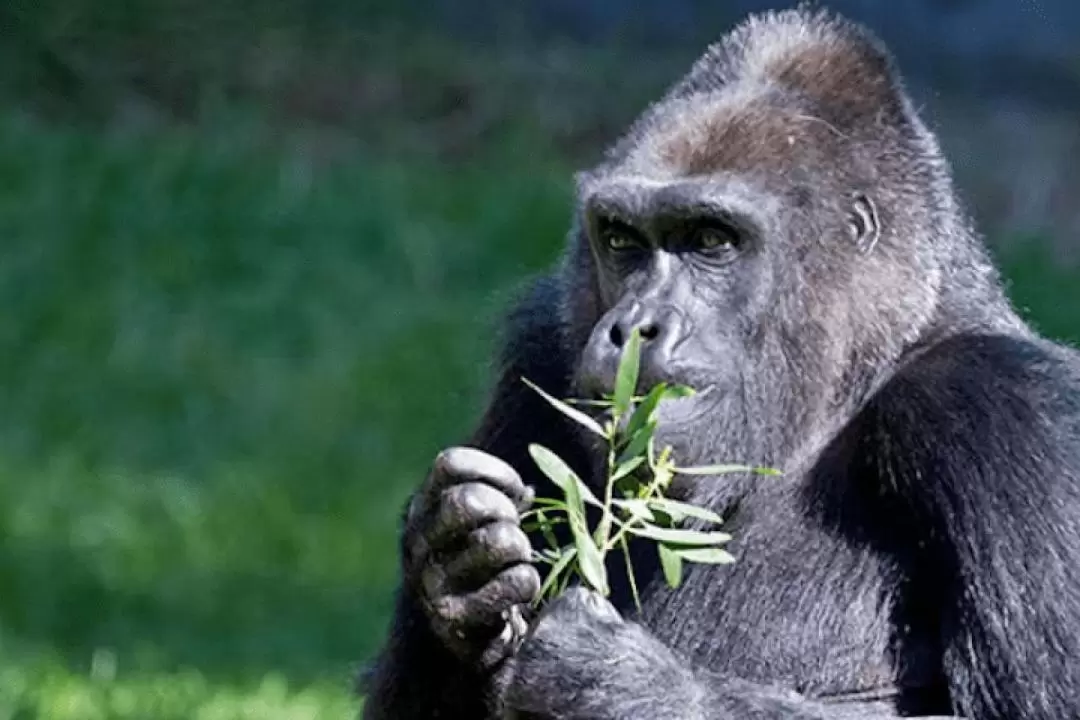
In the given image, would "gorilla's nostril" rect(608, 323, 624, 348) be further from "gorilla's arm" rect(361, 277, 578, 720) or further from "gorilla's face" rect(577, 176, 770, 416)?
"gorilla's arm" rect(361, 277, 578, 720)

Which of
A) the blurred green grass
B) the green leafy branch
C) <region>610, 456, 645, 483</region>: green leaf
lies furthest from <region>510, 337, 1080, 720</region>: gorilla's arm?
the blurred green grass

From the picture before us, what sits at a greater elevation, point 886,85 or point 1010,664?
point 886,85

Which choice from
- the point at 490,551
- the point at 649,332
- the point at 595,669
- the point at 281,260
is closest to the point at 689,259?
the point at 649,332

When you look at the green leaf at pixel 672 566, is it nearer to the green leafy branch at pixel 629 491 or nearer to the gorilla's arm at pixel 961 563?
the green leafy branch at pixel 629 491

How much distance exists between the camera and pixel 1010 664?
477 cm

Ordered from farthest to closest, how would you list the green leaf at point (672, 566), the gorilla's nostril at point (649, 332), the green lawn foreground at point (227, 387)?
the green lawn foreground at point (227, 387) < the gorilla's nostril at point (649, 332) < the green leaf at point (672, 566)

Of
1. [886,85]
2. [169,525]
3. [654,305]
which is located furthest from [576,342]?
[169,525]

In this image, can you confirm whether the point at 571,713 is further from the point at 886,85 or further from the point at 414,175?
the point at 414,175

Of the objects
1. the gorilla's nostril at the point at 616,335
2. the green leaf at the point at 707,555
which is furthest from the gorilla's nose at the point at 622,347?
the green leaf at the point at 707,555

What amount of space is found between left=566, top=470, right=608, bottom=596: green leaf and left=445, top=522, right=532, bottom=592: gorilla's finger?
17 centimetres

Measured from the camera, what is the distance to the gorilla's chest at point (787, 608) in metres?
5.11

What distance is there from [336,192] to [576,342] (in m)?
6.57

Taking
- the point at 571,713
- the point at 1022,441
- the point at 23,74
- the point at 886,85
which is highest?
the point at 23,74

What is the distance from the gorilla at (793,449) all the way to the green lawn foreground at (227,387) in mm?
1133
